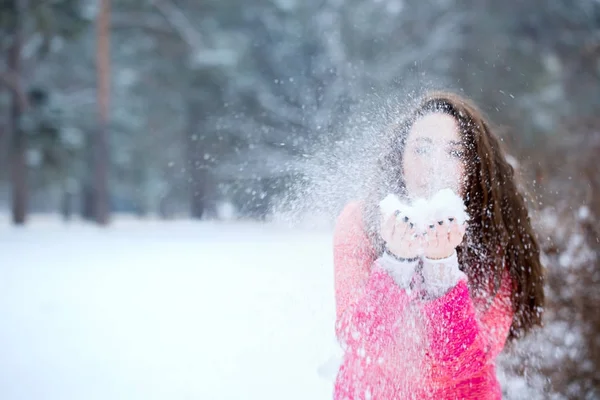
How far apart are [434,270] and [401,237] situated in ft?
0.37

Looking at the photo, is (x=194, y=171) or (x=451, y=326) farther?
(x=194, y=171)

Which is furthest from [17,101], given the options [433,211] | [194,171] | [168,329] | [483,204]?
[433,211]

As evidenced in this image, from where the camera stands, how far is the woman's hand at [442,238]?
1040mm

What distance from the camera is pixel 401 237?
1.05 meters

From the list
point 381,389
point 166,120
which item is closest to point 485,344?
point 381,389

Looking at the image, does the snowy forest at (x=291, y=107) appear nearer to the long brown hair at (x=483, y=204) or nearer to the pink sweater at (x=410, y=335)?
the long brown hair at (x=483, y=204)

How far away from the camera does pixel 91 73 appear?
15.9 meters

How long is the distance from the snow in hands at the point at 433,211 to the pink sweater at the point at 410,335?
4.1 inches

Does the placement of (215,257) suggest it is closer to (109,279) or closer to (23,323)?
(109,279)

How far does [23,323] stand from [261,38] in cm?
933

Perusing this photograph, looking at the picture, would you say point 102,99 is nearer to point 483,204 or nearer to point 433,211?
point 483,204

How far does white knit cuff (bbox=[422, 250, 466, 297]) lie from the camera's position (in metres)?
1.09

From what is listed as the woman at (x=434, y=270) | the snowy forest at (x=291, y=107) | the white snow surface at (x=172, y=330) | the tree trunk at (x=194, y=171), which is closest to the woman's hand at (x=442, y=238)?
the woman at (x=434, y=270)

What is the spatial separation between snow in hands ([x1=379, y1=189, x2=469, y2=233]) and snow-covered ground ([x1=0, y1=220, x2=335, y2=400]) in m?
0.77
